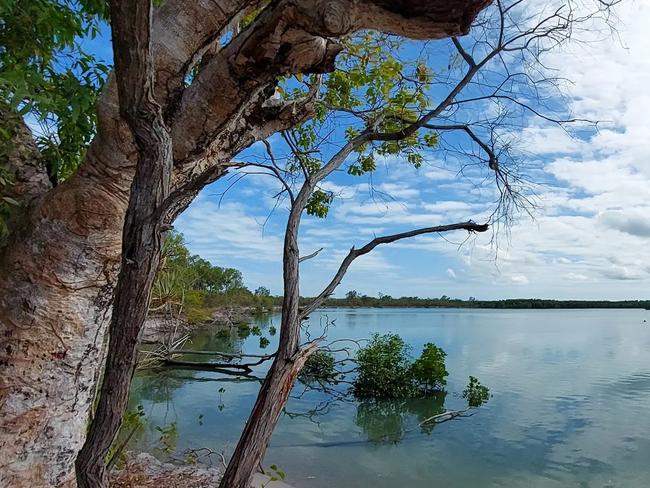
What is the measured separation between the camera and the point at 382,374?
10938 mm

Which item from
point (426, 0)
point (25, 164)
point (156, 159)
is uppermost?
point (426, 0)

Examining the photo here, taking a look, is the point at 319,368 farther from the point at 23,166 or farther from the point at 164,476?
the point at 23,166

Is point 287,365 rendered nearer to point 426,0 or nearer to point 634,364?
point 426,0

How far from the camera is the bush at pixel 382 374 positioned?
1089 centimetres

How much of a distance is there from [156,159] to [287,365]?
92 centimetres

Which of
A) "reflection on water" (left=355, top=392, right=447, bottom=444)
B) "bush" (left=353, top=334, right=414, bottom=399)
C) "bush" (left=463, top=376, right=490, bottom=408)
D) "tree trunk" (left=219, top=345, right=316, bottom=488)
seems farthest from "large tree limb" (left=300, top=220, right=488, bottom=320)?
"bush" (left=463, top=376, right=490, bottom=408)

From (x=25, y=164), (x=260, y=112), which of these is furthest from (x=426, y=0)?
(x=25, y=164)

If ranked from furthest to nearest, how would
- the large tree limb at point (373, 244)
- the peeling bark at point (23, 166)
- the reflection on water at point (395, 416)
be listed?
1. the reflection on water at point (395, 416)
2. the peeling bark at point (23, 166)
3. the large tree limb at point (373, 244)

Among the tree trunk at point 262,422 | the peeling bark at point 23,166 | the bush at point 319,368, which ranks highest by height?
the peeling bark at point 23,166

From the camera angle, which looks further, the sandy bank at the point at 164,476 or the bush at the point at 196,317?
the bush at the point at 196,317

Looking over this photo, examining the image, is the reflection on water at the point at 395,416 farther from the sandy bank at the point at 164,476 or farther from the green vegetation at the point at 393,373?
the sandy bank at the point at 164,476

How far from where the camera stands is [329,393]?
11.5 metres

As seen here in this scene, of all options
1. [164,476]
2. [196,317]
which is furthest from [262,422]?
[196,317]

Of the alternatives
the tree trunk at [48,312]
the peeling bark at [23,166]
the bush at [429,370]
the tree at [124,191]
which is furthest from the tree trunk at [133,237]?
the bush at [429,370]
